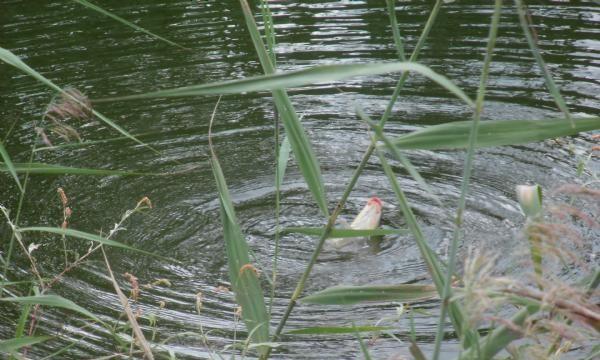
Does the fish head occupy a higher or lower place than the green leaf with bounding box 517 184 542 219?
lower

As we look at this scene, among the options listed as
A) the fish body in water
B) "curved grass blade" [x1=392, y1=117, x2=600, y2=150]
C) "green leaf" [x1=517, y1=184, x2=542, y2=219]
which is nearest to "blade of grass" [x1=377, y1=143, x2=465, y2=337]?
"curved grass blade" [x1=392, y1=117, x2=600, y2=150]

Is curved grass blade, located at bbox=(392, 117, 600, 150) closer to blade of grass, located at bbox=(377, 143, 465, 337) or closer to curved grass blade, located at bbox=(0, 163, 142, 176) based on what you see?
blade of grass, located at bbox=(377, 143, 465, 337)

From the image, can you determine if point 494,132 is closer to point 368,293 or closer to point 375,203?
point 368,293

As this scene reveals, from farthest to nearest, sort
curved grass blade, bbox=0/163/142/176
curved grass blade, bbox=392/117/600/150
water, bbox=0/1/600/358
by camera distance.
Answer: water, bbox=0/1/600/358, curved grass blade, bbox=0/163/142/176, curved grass blade, bbox=392/117/600/150

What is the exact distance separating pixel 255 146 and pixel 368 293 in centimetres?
345

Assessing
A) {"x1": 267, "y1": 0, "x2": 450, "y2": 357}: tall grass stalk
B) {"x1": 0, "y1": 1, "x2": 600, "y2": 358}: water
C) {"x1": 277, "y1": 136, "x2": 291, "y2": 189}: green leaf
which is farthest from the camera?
{"x1": 0, "y1": 1, "x2": 600, "y2": 358}: water

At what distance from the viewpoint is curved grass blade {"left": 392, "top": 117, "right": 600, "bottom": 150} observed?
1.79m

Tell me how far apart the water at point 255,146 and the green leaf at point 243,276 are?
0.27 ft

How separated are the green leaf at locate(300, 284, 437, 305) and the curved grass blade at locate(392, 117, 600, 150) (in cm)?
34

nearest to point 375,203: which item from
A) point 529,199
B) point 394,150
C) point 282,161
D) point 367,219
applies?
point 367,219

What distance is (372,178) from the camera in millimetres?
4891

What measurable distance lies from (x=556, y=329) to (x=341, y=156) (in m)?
3.83

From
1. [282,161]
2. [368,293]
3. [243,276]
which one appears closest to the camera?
[368,293]

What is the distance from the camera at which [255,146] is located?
213 inches
